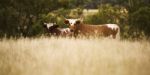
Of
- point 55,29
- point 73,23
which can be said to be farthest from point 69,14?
point 55,29

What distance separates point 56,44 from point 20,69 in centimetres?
163

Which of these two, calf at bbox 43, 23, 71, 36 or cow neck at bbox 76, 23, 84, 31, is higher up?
cow neck at bbox 76, 23, 84, 31

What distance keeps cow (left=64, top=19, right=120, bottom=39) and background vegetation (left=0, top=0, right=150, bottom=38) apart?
15 cm

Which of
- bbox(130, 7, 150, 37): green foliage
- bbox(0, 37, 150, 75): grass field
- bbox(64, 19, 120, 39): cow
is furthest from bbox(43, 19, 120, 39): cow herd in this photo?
bbox(0, 37, 150, 75): grass field

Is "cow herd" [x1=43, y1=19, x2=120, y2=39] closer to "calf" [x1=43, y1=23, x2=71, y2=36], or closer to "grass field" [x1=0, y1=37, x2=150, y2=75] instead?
"calf" [x1=43, y1=23, x2=71, y2=36]

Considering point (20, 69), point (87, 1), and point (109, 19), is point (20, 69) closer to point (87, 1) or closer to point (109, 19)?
point (87, 1)

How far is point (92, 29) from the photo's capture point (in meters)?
8.24

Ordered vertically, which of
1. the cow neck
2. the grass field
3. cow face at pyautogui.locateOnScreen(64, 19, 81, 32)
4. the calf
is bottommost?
the calf

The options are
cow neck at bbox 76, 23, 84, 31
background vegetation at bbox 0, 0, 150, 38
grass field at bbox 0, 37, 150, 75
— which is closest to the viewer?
grass field at bbox 0, 37, 150, 75

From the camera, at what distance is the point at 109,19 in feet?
29.0

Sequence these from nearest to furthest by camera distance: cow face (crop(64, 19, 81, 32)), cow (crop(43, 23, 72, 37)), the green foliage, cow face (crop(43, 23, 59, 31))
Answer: the green foliage → cow face (crop(64, 19, 81, 32)) → cow (crop(43, 23, 72, 37)) → cow face (crop(43, 23, 59, 31))

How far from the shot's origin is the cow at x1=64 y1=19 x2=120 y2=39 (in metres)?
8.12

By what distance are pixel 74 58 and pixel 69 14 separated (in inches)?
158

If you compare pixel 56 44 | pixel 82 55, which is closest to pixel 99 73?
pixel 82 55
